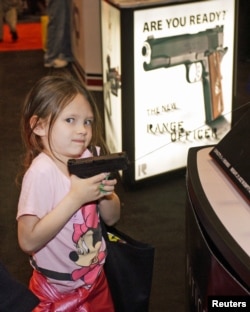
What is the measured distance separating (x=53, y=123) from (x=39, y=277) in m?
0.43

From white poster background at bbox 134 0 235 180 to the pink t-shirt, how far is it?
1.74 metres

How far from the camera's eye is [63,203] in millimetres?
1664

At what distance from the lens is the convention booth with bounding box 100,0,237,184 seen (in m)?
3.45

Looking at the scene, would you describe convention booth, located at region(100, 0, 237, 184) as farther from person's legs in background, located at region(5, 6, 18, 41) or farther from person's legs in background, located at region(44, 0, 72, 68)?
person's legs in background, located at region(5, 6, 18, 41)

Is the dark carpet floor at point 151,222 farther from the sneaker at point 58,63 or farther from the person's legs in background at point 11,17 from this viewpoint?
the person's legs in background at point 11,17

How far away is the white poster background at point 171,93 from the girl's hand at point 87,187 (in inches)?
72.8

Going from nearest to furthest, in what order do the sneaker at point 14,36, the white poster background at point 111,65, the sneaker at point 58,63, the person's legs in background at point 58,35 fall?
the white poster background at point 111,65 → the person's legs in background at point 58,35 → the sneaker at point 58,63 → the sneaker at point 14,36

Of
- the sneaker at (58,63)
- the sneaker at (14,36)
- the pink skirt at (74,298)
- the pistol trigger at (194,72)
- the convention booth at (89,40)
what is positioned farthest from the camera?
the sneaker at (14,36)

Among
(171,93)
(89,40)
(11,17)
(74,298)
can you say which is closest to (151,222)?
(171,93)

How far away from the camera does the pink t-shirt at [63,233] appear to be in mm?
1695

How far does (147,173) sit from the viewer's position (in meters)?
3.72

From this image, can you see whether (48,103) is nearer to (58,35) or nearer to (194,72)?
(194,72)

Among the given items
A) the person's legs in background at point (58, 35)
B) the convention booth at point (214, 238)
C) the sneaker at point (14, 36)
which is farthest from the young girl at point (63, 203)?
the sneaker at point (14, 36)

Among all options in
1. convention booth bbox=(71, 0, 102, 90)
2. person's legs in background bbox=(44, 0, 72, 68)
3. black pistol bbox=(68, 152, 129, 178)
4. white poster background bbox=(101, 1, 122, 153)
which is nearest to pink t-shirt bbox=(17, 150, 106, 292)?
black pistol bbox=(68, 152, 129, 178)
